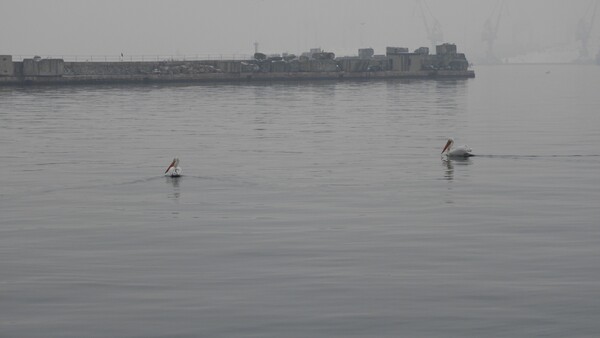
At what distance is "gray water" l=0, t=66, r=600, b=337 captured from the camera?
65.3ft

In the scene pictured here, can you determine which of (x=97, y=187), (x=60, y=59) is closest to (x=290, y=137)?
(x=97, y=187)

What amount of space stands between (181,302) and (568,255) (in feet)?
32.0

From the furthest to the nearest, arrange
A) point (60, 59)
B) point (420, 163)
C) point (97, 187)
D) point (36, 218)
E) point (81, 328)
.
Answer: point (60, 59) → point (420, 163) → point (97, 187) → point (36, 218) → point (81, 328)

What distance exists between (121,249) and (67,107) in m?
78.5

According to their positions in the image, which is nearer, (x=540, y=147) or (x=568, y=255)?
(x=568, y=255)

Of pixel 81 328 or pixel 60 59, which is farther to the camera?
pixel 60 59

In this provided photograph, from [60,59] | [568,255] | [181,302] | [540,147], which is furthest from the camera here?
[60,59]

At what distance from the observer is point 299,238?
1110 inches

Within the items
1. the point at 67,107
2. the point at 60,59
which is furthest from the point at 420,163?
the point at 60,59

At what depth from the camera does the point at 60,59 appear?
17712 cm

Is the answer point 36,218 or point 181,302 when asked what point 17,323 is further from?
point 36,218

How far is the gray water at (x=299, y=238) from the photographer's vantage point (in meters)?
19.9

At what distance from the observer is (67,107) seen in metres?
103

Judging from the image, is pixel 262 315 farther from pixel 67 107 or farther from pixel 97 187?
pixel 67 107
